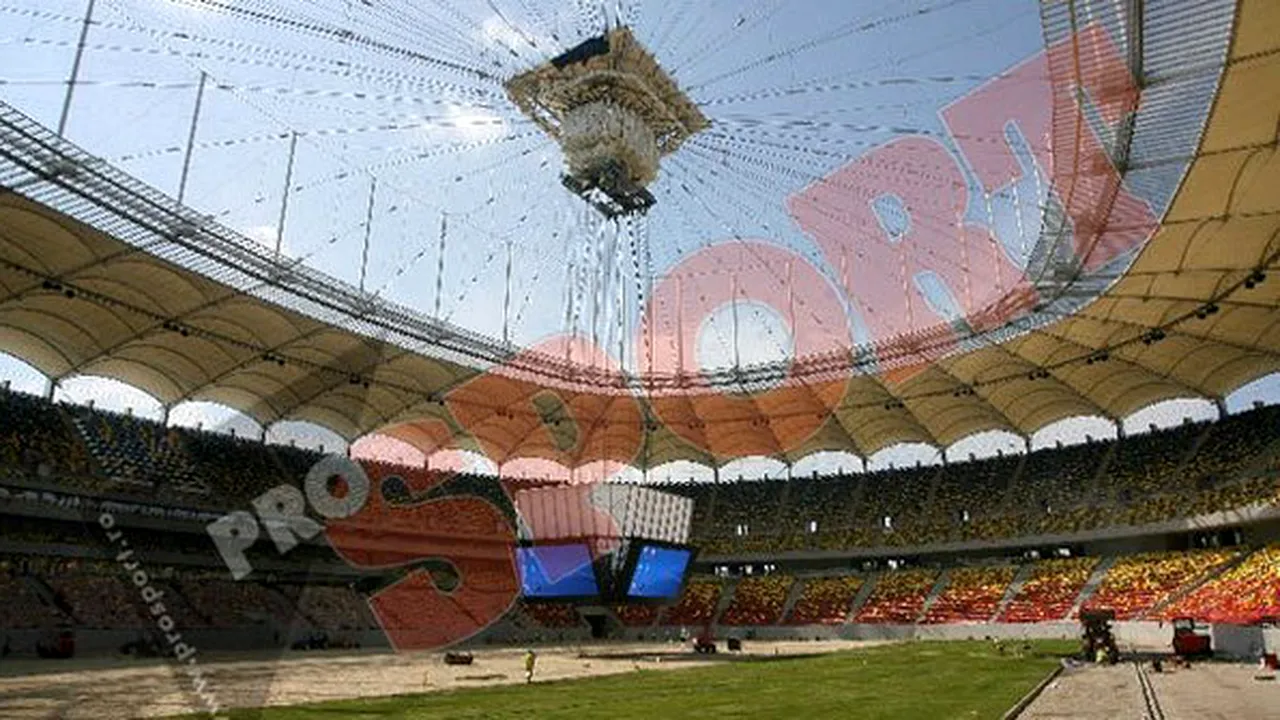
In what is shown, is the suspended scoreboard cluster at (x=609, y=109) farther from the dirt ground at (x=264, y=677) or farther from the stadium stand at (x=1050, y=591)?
the stadium stand at (x=1050, y=591)

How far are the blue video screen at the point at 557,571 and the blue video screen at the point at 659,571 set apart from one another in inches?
114

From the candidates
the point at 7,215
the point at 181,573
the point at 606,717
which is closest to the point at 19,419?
the point at 181,573

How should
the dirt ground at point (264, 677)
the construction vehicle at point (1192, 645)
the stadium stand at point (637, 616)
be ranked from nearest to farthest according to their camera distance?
the dirt ground at point (264, 677)
the construction vehicle at point (1192, 645)
the stadium stand at point (637, 616)

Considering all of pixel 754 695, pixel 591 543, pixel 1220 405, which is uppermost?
pixel 1220 405

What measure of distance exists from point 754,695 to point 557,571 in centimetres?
3038

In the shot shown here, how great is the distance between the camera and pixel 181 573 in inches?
2231

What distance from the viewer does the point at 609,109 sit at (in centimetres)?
3900

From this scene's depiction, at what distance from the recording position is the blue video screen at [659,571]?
5591 centimetres

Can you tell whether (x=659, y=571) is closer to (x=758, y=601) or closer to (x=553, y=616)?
(x=758, y=601)

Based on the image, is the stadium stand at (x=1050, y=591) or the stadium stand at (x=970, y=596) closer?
the stadium stand at (x=1050, y=591)

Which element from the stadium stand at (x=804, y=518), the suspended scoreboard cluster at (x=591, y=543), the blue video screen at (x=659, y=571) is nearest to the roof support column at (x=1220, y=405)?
the stadium stand at (x=804, y=518)

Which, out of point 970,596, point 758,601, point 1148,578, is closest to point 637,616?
point 758,601

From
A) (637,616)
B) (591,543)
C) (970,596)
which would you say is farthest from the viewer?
(637,616)

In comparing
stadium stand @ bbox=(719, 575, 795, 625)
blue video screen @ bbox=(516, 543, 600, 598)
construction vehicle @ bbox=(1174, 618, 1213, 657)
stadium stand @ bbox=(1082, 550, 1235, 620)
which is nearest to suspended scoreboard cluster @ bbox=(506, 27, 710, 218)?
blue video screen @ bbox=(516, 543, 600, 598)
